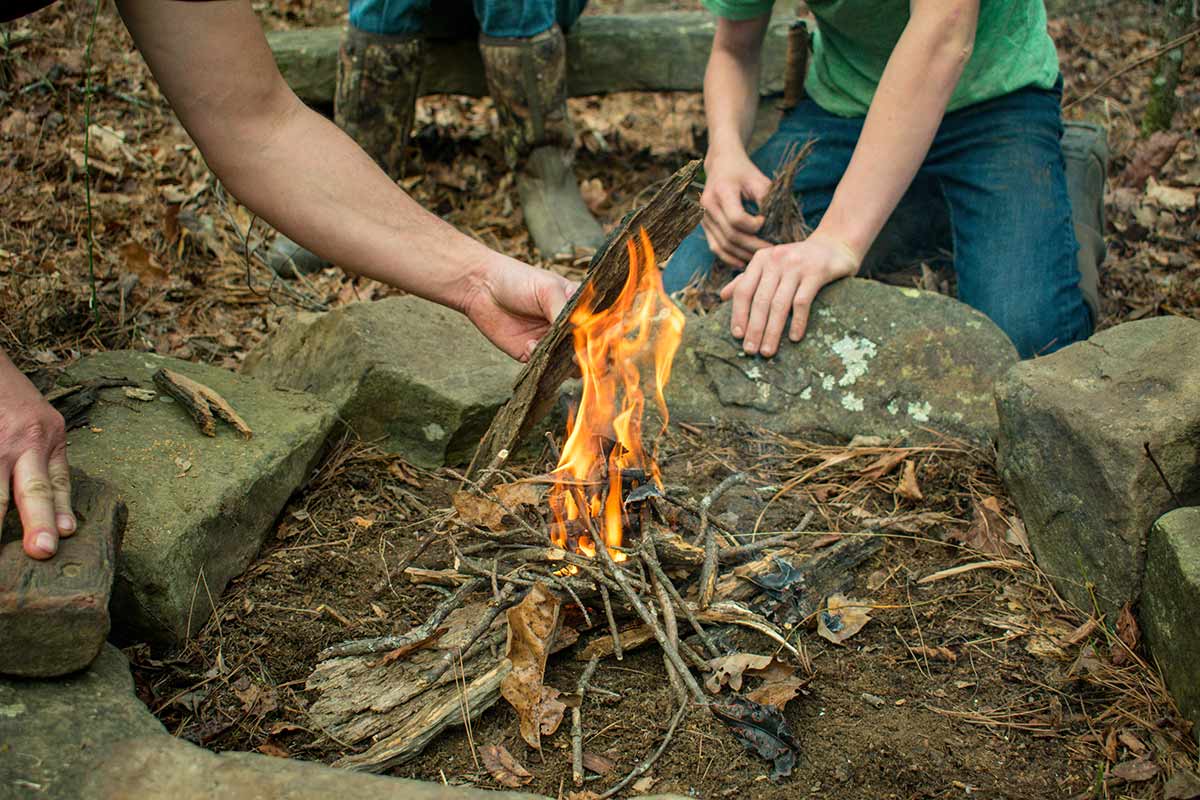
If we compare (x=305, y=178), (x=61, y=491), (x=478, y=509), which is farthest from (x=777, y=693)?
(x=305, y=178)

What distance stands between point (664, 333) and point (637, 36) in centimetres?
268

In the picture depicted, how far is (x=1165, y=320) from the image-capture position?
8.76 feet

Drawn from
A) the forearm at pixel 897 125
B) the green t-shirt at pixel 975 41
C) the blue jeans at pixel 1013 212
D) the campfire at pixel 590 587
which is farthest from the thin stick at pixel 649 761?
the green t-shirt at pixel 975 41

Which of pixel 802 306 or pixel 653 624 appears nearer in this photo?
pixel 653 624

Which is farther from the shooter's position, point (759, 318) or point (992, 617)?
point (759, 318)

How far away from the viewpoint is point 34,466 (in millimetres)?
1853

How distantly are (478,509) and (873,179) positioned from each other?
172 centimetres

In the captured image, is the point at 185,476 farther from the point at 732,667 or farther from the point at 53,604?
the point at 732,667

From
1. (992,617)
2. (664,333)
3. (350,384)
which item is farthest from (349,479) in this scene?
(992,617)

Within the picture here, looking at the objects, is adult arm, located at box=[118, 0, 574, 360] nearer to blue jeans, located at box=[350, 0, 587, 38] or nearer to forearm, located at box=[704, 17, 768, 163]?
forearm, located at box=[704, 17, 768, 163]

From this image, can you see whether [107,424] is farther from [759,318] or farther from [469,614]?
[759,318]

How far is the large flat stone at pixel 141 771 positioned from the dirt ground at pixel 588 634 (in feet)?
1.06

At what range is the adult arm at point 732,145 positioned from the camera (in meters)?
3.60

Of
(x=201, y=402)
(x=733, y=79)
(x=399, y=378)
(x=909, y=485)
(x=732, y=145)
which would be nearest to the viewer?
→ (x=201, y=402)
